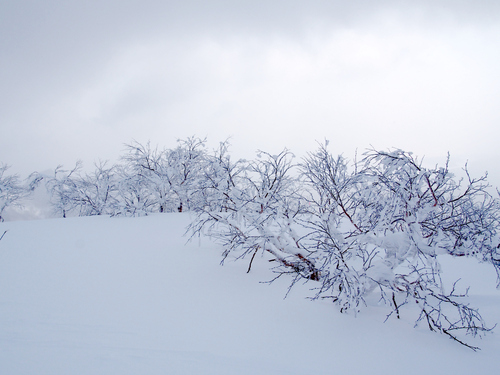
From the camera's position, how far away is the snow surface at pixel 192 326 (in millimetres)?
3521

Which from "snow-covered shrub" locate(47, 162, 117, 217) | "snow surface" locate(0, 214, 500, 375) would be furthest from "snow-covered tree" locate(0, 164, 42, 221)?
"snow surface" locate(0, 214, 500, 375)

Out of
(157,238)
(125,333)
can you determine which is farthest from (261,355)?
(157,238)

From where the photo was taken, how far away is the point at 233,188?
6352mm

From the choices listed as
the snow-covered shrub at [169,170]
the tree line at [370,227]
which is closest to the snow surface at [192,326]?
the tree line at [370,227]

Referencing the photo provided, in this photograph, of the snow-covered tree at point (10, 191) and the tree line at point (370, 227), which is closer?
the tree line at point (370, 227)

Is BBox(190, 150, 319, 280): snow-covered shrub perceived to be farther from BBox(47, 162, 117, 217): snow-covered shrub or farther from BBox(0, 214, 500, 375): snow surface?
BBox(47, 162, 117, 217): snow-covered shrub

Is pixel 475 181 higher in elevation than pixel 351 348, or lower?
higher

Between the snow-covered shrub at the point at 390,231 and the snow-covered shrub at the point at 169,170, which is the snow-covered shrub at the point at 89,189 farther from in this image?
the snow-covered shrub at the point at 390,231

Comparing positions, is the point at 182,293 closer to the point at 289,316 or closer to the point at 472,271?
the point at 289,316

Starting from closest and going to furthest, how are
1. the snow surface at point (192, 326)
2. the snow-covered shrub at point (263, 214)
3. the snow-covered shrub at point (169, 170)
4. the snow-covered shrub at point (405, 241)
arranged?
the snow surface at point (192, 326), the snow-covered shrub at point (405, 241), the snow-covered shrub at point (263, 214), the snow-covered shrub at point (169, 170)

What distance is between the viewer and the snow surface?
3.52 metres

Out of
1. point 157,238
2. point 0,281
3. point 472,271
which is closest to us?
point 0,281

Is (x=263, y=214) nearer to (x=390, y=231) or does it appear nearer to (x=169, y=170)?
(x=390, y=231)

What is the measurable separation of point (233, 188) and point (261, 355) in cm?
356
